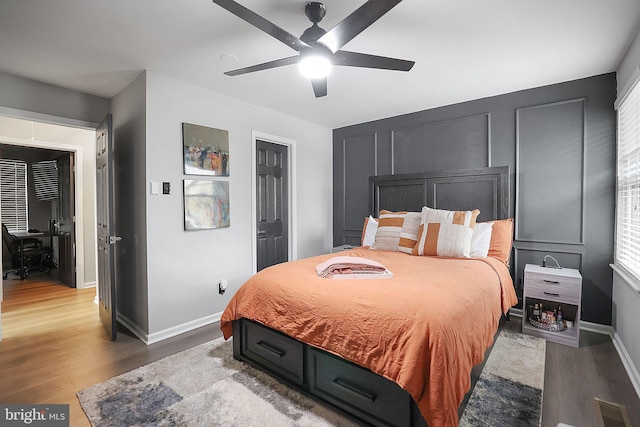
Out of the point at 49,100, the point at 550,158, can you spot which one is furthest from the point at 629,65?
the point at 49,100

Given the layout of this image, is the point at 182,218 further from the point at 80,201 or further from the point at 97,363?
the point at 80,201

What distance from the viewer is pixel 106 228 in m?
2.93

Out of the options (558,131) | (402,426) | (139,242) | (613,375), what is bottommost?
(613,375)

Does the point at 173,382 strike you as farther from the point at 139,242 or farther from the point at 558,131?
the point at 558,131

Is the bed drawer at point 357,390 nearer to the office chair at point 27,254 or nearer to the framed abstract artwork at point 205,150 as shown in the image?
the framed abstract artwork at point 205,150

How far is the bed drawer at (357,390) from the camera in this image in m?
1.51

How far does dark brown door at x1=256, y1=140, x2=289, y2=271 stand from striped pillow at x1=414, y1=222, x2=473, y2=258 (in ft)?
6.09

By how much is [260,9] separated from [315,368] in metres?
2.25

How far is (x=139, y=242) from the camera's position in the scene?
2871 mm

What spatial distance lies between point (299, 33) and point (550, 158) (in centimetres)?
277

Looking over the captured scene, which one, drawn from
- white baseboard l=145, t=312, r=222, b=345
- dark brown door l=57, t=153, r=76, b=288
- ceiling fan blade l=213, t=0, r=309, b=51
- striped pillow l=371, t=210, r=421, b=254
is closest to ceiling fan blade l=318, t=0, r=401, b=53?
ceiling fan blade l=213, t=0, r=309, b=51

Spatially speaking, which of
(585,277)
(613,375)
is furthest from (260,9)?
(585,277)

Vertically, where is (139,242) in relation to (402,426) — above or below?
above
